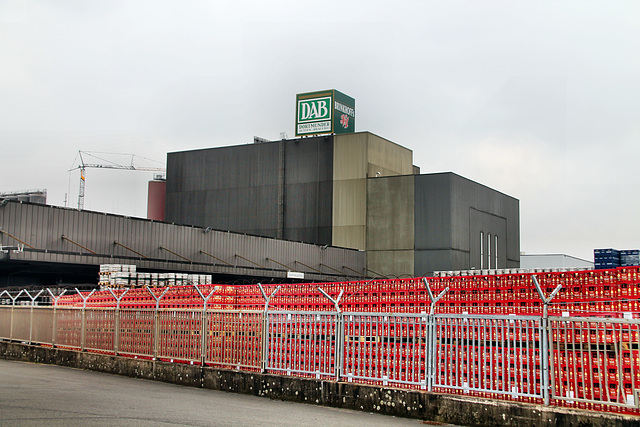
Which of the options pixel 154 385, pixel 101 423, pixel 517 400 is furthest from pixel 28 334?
pixel 517 400

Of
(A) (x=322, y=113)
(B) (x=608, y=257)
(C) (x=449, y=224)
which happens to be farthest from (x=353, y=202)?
(B) (x=608, y=257)

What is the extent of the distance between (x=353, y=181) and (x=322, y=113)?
8.97 m

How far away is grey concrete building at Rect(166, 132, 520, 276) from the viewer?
63625 millimetres

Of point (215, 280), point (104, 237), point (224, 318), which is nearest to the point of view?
point (224, 318)

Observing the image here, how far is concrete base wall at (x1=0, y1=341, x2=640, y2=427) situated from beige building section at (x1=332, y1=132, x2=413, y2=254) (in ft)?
152

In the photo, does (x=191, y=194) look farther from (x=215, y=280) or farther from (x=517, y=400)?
(x=517, y=400)

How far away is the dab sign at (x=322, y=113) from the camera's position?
7131 centimetres

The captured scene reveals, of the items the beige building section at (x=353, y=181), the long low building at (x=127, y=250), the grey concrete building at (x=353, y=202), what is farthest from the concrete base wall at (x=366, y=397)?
the beige building section at (x=353, y=181)

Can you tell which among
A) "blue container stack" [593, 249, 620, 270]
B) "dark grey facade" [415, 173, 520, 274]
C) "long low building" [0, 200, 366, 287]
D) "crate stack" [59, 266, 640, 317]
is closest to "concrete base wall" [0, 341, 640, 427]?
"crate stack" [59, 266, 640, 317]

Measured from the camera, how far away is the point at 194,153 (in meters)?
76.0

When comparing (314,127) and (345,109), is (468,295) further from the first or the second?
(345,109)

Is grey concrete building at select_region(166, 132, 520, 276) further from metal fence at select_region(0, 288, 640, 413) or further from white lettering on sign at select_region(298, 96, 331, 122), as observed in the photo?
metal fence at select_region(0, 288, 640, 413)

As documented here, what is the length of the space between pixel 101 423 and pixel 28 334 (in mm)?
17873

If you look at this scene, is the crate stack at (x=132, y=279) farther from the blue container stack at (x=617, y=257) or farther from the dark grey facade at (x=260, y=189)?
the dark grey facade at (x=260, y=189)
